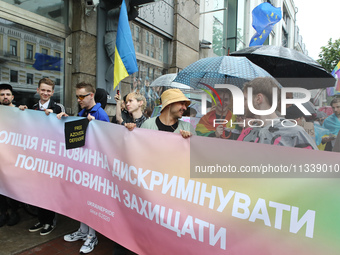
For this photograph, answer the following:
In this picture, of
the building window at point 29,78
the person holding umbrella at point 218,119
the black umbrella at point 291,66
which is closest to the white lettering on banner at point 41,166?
the person holding umbrella at point 218,119

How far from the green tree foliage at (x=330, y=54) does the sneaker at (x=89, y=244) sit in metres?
27.1

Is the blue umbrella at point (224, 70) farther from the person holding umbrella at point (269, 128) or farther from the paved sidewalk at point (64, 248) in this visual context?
the paved sidewalk at point (64, 248)

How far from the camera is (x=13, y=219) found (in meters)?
3.60

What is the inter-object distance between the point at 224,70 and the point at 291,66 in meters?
1.88

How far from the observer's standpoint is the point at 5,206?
3.61 metres

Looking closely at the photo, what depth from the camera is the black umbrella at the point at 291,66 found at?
4467 mm

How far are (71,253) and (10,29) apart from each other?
4.41m

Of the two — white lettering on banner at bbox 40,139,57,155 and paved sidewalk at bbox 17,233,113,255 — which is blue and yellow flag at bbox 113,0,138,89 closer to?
white lettering on banner at bbox 40,139,57,155

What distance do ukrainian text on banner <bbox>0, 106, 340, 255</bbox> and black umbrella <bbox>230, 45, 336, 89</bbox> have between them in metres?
2.90

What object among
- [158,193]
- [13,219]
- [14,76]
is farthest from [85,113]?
[14,76]

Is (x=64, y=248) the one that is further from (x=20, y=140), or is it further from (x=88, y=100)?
(x=88, y=100)

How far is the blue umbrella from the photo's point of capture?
400 cm


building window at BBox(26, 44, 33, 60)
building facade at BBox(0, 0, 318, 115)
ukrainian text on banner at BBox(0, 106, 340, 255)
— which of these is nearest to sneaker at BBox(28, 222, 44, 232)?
ukrainian text on banner at BBox(0, 106, 340, 255)

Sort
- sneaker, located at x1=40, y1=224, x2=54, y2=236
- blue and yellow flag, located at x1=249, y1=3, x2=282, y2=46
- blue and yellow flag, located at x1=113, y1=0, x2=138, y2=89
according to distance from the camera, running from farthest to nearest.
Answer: blue and yellow flag, located at x1=249, y1=3, x2=282, y2=46 → blue and yellow flag, located at x1=113, y1=0, x2=138, y2=89 → sneaker, located at x1=40, y1=224, x2=54, y2=236
